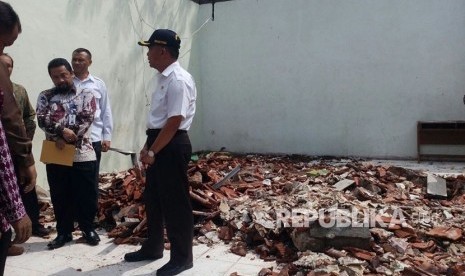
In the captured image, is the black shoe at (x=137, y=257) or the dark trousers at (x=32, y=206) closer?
the black shoe at (x=137, y=257)

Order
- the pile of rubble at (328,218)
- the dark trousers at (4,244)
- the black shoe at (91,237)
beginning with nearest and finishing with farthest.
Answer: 1. the dark trousers at (4,244)
2. the pile of rubble at (328,218)
3. the black shoe at (91,237)

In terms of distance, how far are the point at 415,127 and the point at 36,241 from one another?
7314 mm

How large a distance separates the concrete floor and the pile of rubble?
0.13m

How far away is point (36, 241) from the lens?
3.76 meters

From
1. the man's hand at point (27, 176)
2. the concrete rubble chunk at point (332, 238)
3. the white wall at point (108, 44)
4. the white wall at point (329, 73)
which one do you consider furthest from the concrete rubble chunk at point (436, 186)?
the white wall at point (108, 44)

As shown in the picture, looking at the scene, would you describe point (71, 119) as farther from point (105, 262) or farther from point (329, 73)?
point (329, 73)

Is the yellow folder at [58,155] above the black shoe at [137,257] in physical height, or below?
above

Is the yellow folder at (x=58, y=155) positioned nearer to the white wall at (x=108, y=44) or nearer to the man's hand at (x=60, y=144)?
the man's hand at (x=60, y=144)

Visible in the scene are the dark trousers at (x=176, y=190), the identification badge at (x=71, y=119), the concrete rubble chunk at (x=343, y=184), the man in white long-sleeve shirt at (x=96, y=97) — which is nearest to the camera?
the dark trousers at (x=176, y=190)

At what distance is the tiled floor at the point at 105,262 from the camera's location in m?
3.08

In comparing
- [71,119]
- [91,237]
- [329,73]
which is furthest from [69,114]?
[329,73]

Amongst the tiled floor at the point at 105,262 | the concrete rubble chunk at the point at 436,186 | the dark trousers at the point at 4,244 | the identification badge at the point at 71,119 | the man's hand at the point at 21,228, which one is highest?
the identification badge at the point at 71,119

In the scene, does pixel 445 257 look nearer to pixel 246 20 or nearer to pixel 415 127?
pixel 415 127

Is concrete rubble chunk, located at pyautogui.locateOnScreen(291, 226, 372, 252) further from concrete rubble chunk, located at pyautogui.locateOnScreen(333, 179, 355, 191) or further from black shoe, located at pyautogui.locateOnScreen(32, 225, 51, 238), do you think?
black shoe, located at pyautogui.locateOnScreen(32, 225, 51, 238)
